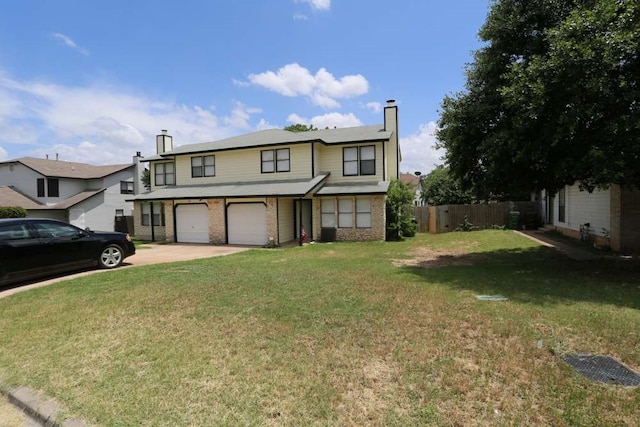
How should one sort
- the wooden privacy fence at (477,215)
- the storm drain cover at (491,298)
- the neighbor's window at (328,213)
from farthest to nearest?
the wooden privacy fence at (477,215) → the neighbor's window at (328,213) → the storm drain cover at (491,298)

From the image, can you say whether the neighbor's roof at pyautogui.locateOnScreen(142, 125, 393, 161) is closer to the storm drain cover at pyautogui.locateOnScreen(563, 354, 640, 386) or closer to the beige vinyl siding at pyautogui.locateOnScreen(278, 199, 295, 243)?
the beige vinyl siding at pyautogui.locateOnScreen(278, 199, 295, 243)

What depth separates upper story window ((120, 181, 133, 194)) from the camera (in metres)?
30.8

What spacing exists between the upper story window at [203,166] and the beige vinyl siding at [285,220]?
5524 millimetres

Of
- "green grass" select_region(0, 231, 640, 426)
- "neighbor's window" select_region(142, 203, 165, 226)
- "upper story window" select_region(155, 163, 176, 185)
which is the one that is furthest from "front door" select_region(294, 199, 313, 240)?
"green grass" select_region(0, 231, 640, 426)

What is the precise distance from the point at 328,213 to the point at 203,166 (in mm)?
8699

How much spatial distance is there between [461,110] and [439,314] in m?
7.15

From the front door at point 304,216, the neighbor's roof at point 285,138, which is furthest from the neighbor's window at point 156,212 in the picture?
the front door at point 304,216

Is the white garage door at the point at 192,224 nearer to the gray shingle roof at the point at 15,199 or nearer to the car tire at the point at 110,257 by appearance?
the car tire at the point at 110,257

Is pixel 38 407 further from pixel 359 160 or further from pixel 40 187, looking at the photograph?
pixel 40 187

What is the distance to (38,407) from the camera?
11.7 feet

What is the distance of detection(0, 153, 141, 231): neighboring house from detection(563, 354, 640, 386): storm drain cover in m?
27.8

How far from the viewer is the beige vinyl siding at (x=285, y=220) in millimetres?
18041

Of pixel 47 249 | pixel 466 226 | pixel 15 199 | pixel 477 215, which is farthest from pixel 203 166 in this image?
pixel 477 215

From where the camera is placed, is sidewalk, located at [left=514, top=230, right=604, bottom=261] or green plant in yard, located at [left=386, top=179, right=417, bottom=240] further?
green plant in yard, located at [left=386, top=179, right=417, bottom=240]
